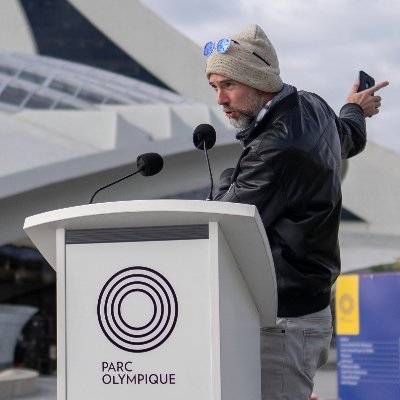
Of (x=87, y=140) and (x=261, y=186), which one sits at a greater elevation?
(x=87, y=140)

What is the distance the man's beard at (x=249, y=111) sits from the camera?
2787 millimetres

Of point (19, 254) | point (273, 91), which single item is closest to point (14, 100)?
point (19, 254)

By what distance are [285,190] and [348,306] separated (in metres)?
6.04

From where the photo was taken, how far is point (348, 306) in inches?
336

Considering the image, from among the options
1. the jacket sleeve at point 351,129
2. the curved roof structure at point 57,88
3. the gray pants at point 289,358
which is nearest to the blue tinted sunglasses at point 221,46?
the jacket sleeve at point 351,129

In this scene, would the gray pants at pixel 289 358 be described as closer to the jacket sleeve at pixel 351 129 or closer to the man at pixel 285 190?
the man at pixel 285 190

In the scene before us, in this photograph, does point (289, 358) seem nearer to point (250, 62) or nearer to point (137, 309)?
point (137, 309)

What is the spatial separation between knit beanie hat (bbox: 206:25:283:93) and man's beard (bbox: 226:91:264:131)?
0.12 feet

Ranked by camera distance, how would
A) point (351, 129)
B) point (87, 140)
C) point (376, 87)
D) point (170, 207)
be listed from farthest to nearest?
point (87, 140) → point (376, 87) → point (351, 129) → point (170, 207)

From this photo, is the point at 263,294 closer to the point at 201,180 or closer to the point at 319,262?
the point at 319,262

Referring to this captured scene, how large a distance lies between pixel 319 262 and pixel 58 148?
15993mm

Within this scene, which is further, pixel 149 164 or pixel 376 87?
pixel 376 87

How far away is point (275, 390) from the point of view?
266 cm

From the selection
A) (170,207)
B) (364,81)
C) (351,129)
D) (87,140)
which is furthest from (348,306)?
(87,140)
